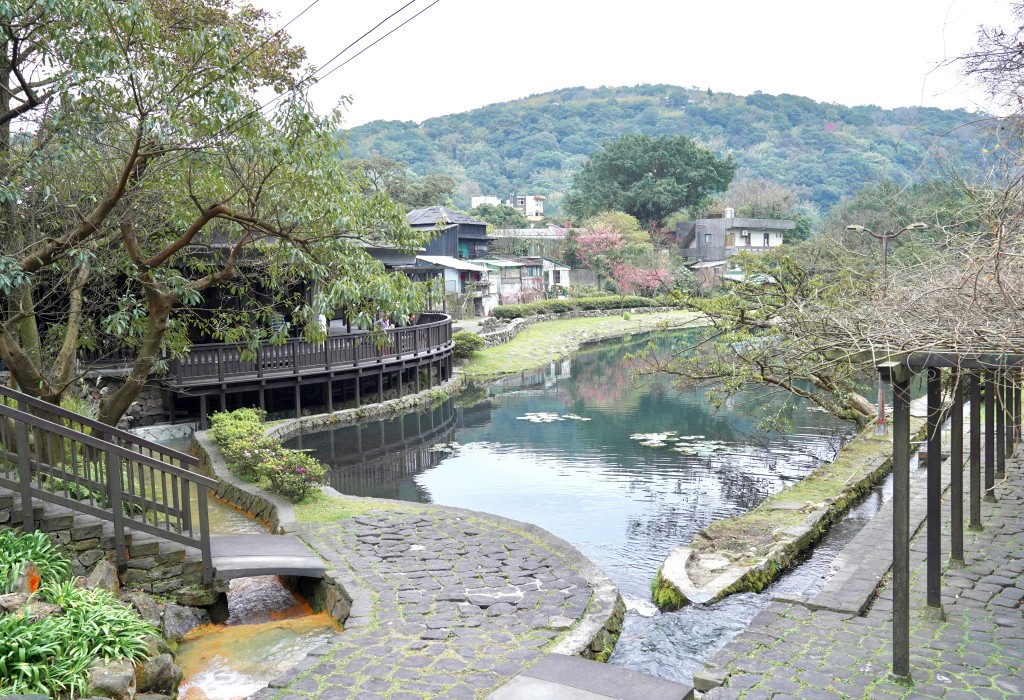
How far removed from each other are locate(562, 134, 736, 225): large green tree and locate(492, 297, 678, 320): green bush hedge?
13.3 metres

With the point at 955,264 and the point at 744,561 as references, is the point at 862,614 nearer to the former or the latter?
the point at 744,561

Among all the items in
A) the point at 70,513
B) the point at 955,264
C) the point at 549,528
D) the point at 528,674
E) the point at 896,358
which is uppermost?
the point at 955,264

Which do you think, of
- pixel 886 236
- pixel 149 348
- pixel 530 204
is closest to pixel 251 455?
pixel 149 348

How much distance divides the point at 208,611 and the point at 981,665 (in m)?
6.90

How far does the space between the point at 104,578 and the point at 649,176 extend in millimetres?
62227

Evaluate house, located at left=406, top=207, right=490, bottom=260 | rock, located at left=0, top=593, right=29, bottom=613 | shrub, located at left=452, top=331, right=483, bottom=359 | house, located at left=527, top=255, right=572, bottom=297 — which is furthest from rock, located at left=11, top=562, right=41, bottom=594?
house, located at left=527, top=255, right=572, bottom=297

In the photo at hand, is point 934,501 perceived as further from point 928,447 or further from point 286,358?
point 286,358

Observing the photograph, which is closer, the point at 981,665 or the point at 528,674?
the point at 528,674

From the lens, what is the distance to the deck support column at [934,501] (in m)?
6.48

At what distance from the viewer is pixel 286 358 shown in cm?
1942

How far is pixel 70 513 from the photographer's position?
25.0ft

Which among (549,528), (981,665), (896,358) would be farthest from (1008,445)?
(896,358)

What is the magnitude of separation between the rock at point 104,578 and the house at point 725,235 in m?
57.6

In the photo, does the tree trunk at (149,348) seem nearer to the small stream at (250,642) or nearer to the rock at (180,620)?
the small stream at (250,642)
